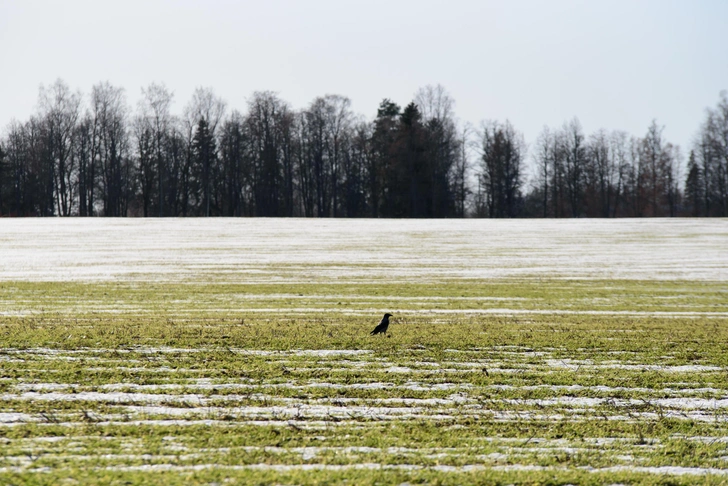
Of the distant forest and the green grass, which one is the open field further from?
the distant forest

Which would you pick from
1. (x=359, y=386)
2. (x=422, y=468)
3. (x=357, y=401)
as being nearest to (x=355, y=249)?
(x=359, y=386)

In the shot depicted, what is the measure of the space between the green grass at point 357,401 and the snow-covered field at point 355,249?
1557cm

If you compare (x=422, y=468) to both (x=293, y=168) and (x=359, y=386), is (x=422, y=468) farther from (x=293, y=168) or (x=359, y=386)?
(x=293, y=168)

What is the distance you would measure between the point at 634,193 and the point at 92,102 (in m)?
69.4

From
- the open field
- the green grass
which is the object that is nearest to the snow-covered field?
the open field

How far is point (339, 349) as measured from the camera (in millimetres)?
10852

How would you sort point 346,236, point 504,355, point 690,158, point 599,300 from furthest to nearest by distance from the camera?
point 690,158 → point 346,236 → point 599,300 → point 504,355

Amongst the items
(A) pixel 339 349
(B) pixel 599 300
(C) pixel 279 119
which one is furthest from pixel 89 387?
(C) pixel 279 119

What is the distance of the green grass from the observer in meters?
5.48

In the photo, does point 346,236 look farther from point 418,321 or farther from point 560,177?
point 560,177

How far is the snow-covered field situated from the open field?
682 centimetres

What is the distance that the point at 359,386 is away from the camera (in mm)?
8273

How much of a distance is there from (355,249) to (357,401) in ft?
116

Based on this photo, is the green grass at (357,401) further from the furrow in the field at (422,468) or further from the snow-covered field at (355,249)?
the snow-covered field at (355,249)
